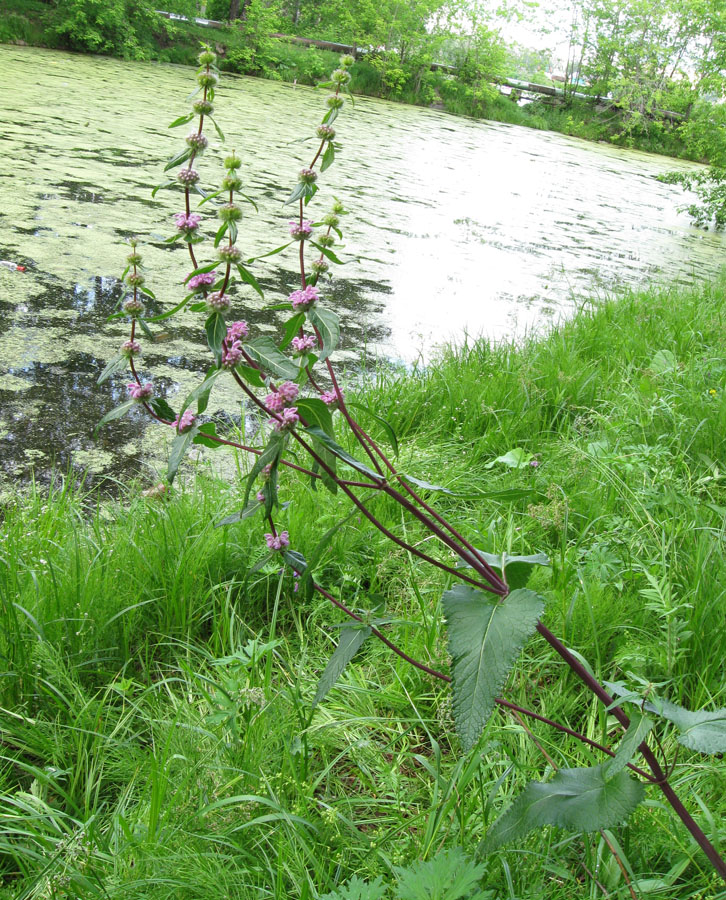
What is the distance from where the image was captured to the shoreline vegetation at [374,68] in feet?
28.0

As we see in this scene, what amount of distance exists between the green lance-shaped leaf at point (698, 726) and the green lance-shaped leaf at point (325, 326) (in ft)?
1.56

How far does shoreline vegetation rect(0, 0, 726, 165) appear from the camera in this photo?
8.55m

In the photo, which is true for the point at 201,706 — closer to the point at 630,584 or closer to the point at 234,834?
the point at 234,834

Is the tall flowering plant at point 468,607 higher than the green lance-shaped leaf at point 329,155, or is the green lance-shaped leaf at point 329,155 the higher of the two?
the green lance-shaped leaf at point 329,155

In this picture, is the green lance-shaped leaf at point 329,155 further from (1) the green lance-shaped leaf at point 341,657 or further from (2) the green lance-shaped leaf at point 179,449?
(1) the green lance-shaped leaf at point 341,657

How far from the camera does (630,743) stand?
23.5 inches

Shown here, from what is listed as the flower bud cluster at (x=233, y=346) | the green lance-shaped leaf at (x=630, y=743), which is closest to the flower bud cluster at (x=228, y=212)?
the flower bud cluster at (x=233, y=346)

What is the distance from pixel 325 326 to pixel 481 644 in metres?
0.35

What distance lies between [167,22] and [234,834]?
39.1 ft

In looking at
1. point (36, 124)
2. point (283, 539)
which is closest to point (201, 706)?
point (283, 539)

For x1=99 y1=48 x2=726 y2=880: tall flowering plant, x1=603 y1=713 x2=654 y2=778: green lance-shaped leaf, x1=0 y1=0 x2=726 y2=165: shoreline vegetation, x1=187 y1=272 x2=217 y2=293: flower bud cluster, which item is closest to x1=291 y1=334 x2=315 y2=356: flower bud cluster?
x1=99 y1=48 x2=726 y2=880: tall flowering plant

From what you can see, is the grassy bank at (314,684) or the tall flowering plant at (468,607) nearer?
the tall flowering plant at (468,607)

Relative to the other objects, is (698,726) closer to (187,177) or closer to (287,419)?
(287,419)

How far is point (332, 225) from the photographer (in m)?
0.85
